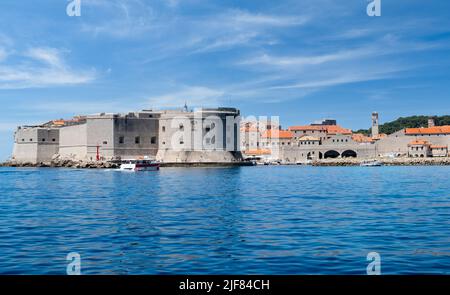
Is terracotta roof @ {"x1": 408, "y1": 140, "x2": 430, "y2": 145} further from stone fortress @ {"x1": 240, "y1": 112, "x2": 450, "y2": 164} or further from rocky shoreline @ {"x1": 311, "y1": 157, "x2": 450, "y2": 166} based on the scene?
rocky shoreline @ {"x1": 311, "y1": 157, "x2": 450, "y2": 166}

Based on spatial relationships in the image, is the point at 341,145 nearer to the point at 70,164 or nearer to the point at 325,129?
the point at 325,129

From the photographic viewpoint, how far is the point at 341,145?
64750mm

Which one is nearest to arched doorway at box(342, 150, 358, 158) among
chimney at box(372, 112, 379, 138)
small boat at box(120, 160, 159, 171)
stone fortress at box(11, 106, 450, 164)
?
stone fortress at box(11, 106, 450, 164)

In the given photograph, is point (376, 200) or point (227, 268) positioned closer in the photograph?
point (227, 268)

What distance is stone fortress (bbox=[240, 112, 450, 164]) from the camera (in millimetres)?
64312

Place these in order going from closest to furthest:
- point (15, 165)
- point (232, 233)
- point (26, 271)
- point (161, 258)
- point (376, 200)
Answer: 1. point (26, 271)
2. point (161, 258)
3. point (232, 233)
4. point (376, 200)
5. point (15, 165)

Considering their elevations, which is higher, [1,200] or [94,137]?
[94,137]

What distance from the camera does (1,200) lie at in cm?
1504

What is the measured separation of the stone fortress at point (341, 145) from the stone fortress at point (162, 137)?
62.4 feet

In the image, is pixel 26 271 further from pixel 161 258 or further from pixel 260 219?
pixel 260 219

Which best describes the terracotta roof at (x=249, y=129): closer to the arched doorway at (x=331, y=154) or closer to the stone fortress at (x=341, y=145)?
the stone fortress at (x=341, y=145)

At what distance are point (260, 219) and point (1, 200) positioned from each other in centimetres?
843
